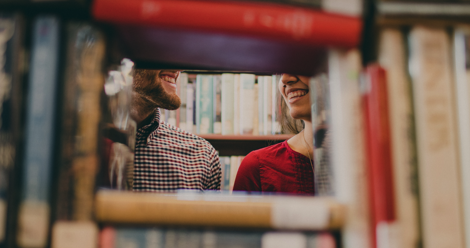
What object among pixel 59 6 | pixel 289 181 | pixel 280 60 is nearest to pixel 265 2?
pixel 280 60

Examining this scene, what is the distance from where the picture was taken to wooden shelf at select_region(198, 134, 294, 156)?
138cm

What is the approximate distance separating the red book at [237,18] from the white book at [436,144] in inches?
3.1

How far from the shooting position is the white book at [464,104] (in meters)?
0.28

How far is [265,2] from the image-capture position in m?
0.29

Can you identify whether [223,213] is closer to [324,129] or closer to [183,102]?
[324,129]

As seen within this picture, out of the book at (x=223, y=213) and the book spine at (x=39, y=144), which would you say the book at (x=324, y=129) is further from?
the book spine at (x=39, y=144)

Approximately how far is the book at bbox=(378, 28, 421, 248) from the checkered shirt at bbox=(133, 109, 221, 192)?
801 mm

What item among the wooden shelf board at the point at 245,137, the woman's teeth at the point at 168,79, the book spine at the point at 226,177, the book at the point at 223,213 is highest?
the woman's teeth at the point at 168,79

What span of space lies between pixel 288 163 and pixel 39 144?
2.74ft

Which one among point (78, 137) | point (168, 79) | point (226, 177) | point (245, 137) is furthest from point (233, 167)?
point (78, 137)

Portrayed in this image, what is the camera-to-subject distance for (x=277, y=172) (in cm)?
102

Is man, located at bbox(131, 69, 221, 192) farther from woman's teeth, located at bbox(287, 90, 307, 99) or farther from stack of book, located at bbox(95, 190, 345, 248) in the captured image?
stack of book, located at bbox(95, 190, 345, 248)

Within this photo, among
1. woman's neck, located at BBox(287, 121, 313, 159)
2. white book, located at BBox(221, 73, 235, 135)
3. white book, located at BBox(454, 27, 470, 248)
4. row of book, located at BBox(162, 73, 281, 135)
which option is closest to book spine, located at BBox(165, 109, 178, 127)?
row of book, located at BBox(162, 73, 281, 135)

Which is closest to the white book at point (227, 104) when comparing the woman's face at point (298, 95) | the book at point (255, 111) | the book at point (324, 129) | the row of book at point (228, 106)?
the row of book at point (228, 106)
